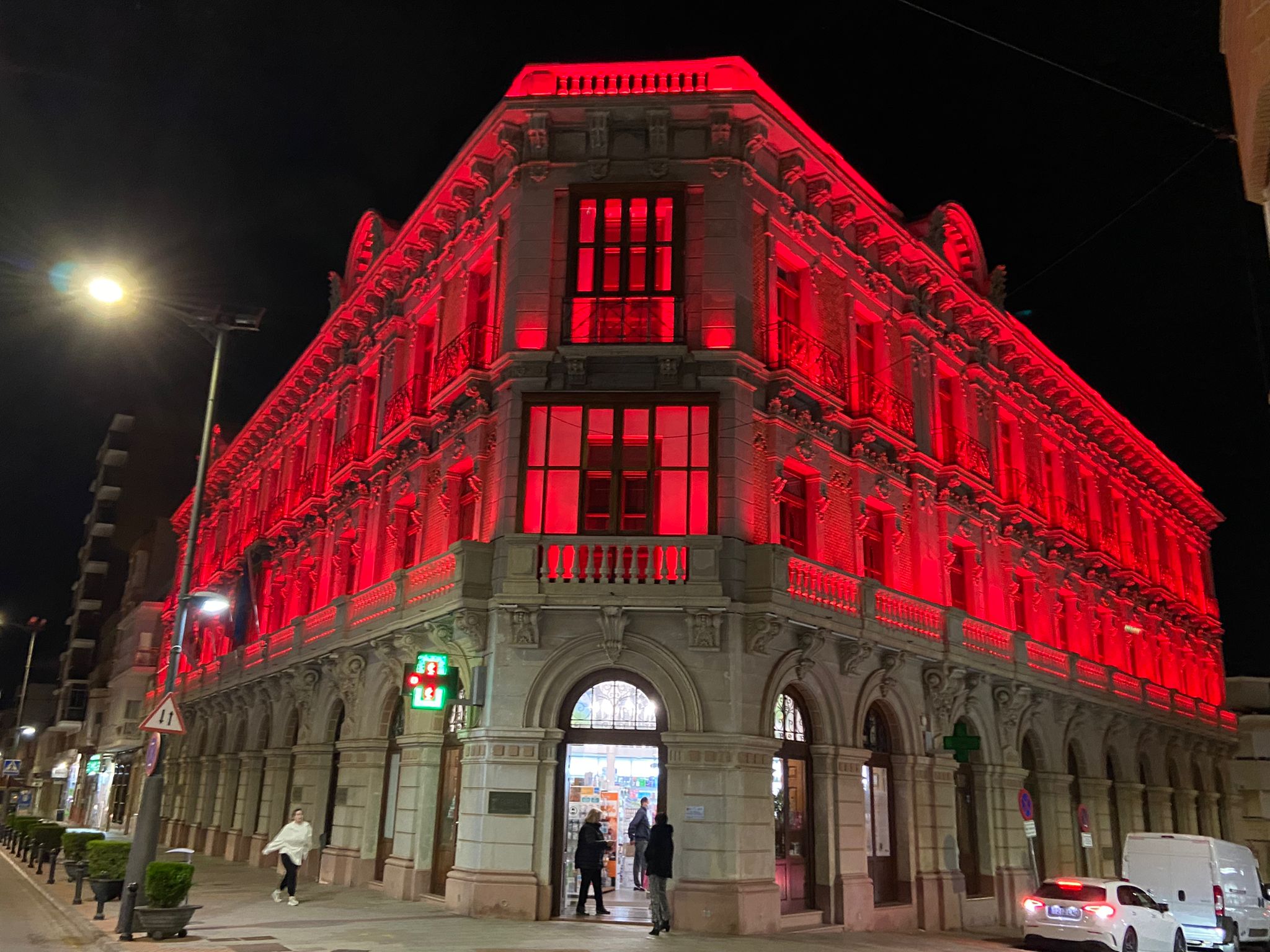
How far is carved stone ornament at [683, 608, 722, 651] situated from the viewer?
17766 mm

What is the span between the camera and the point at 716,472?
62.4 ft

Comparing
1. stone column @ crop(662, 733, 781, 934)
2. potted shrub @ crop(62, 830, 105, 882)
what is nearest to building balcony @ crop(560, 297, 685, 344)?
stone column @ crop(662, 733, 781, 934)

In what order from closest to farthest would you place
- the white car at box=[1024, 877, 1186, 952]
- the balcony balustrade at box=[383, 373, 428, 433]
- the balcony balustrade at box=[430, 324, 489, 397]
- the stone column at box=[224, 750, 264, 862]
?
the white car at box=[1024, 877, 1186, 952] → the balcony balustrade at box=[430, 324, 489, 397] → the balcony balustrade at box=[383, 373, 428, 433] → the stone column at box=[224, 750, 264, 862]

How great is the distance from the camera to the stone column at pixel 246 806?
3047 centimetres

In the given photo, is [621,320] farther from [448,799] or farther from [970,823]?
[970,823]

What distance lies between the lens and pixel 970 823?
24.4 meters

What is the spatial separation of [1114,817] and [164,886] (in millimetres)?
29704

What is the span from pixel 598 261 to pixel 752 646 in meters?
8.47

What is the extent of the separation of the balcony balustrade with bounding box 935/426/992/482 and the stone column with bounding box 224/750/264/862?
Result: 870 inches

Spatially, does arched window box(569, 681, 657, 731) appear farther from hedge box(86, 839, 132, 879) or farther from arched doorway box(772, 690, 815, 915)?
hedge box(86, 839, 132, 879)

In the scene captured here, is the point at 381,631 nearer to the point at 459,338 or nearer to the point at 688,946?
the point at 459,338

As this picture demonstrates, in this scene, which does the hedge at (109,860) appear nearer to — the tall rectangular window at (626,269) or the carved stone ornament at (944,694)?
the tall rectangular window at (626,269)

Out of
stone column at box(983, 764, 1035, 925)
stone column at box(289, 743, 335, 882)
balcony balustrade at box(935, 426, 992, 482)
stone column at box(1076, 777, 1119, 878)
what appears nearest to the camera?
stone column at box(983, 764, 1035, 925)

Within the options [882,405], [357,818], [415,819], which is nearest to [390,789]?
[357,818]
